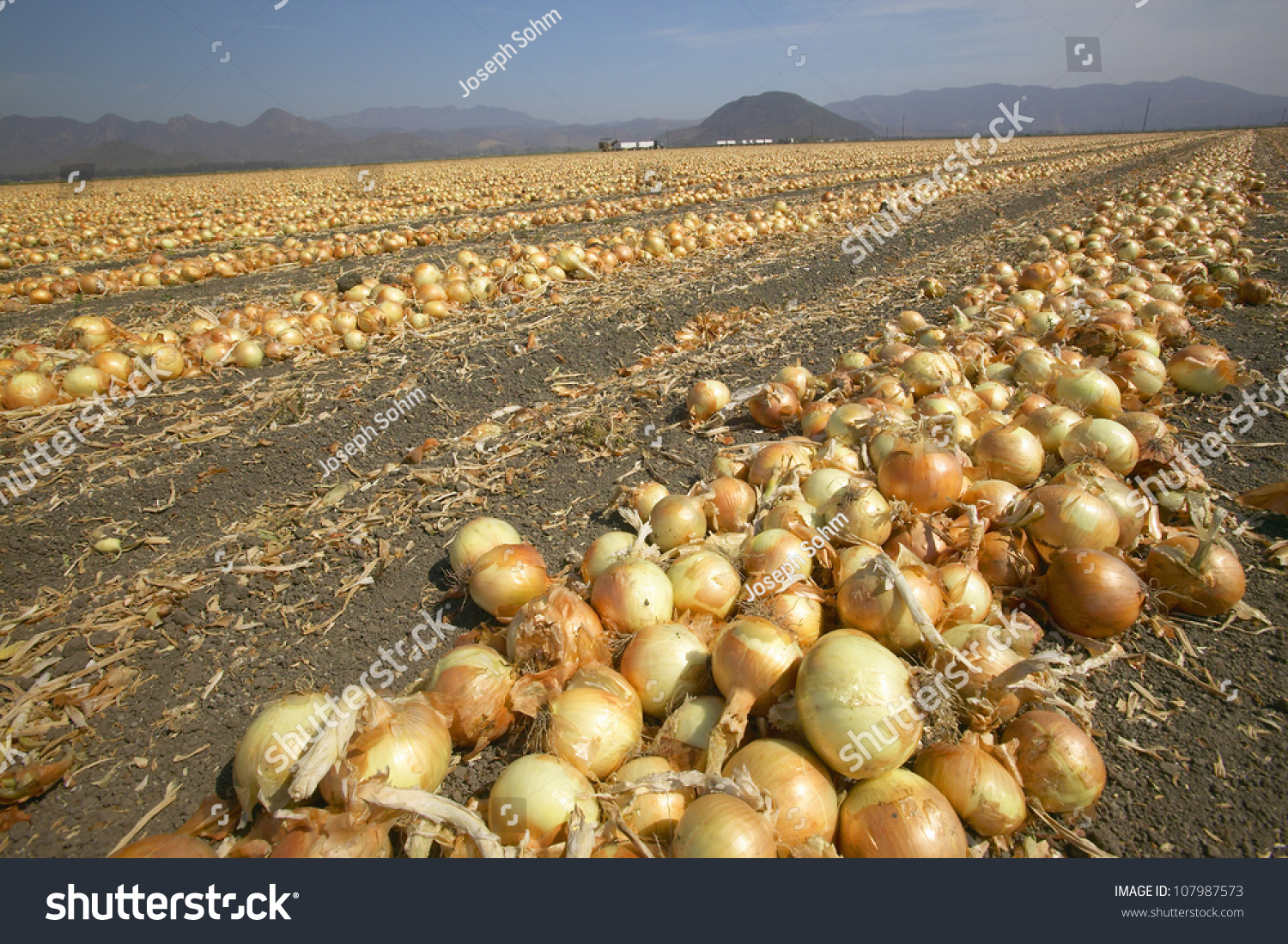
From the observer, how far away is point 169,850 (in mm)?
1663

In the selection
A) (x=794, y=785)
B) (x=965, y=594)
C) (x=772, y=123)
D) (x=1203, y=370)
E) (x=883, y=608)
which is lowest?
(x=794, y=785)

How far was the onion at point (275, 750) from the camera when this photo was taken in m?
1.84

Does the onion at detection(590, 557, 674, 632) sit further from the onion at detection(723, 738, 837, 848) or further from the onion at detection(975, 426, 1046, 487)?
the onion at detection(975, 426, 1046, 487)

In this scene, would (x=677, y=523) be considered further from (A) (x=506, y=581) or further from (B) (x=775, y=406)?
(B) (x=775, y=406)

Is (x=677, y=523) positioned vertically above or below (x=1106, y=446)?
below

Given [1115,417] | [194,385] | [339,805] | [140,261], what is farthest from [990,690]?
[140,261]

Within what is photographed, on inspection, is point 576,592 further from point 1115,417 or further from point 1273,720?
point 1115,417

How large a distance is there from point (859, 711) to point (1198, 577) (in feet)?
6.32

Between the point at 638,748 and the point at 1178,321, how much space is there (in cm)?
613

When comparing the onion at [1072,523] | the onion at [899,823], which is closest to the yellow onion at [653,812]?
the onion at [899,823]

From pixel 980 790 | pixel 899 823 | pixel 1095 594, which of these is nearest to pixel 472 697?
pixel 899 823

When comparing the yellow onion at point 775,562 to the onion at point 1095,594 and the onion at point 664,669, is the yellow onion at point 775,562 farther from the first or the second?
the onion at point 1095,594

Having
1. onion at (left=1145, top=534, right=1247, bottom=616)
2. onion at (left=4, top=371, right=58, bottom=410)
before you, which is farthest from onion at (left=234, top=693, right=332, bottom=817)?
onion at (left=4, top=371, right=58, bottom=410)
